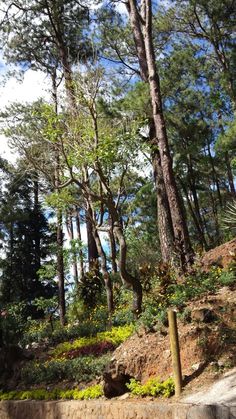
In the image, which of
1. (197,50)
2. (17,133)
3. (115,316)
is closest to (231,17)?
(197,50)

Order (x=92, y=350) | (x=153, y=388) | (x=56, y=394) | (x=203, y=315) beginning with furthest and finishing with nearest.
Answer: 1. (x=92, y=350)
2. (x=56, y=394)
3. (x=203, y=315)
4. (x=153, y=388)

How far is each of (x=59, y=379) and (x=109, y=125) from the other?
23.1 feet

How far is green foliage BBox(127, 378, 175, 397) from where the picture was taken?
18.5ft

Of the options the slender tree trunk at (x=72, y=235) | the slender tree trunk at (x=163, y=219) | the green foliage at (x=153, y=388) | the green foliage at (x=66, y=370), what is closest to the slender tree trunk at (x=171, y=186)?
the slender tree trunk at (x=163, y=219)

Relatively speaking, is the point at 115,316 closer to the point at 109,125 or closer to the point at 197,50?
the point at 109,125

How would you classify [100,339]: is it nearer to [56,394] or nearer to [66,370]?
[66,370]

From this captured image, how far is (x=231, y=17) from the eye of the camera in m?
16.6

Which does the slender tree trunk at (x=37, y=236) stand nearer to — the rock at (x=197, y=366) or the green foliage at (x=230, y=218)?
the green foliage at (x=230, y=218)

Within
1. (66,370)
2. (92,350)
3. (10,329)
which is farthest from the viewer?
(10,329)

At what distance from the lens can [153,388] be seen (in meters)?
5.76

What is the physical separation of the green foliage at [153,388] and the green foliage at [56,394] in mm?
654

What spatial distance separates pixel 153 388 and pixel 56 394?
223 cm

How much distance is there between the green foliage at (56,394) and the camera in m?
6.65

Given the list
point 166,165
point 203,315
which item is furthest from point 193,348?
point 166,165
